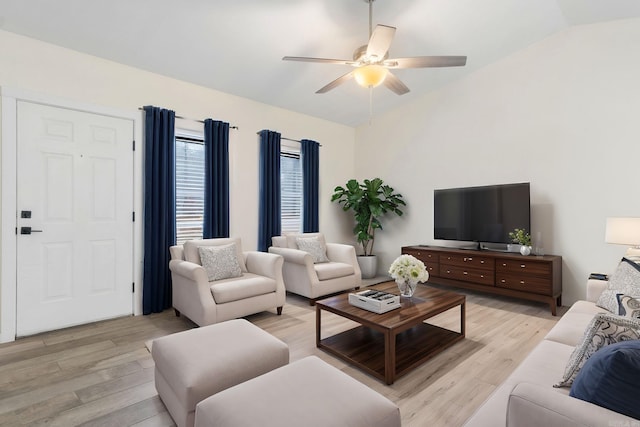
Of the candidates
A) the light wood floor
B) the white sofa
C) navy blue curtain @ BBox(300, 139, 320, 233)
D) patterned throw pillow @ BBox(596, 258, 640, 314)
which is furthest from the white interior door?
patterned throw pillow @ BBox(596, 258, 640, 314)

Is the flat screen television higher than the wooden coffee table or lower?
higher

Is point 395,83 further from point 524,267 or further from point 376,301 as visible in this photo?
point 524,267

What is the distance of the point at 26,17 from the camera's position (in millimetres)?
2691

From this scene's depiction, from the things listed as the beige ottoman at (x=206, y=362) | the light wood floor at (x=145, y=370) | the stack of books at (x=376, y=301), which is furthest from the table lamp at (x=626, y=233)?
the beige ottoman at (x=206, y=362)

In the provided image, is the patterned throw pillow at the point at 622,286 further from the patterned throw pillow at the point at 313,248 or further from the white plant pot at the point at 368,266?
the white plant pot at the point at 368,266

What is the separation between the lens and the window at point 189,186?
13.1 ft

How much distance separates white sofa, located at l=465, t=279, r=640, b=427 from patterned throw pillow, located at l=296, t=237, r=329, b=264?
2.91m

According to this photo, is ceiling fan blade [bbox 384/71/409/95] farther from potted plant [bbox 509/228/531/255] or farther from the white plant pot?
the white plant pot

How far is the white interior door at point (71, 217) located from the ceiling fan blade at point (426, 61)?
2.89 m

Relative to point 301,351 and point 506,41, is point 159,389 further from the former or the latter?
point 506,41

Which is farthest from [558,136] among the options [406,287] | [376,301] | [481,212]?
[376,301]

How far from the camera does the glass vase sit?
2.75m

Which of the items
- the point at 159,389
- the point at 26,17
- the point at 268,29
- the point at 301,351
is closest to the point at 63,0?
the point at 26,17

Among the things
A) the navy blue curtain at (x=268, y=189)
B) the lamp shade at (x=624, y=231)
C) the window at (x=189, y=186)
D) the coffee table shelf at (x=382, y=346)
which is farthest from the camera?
the navy blue curtain at (x=268, y=189)
